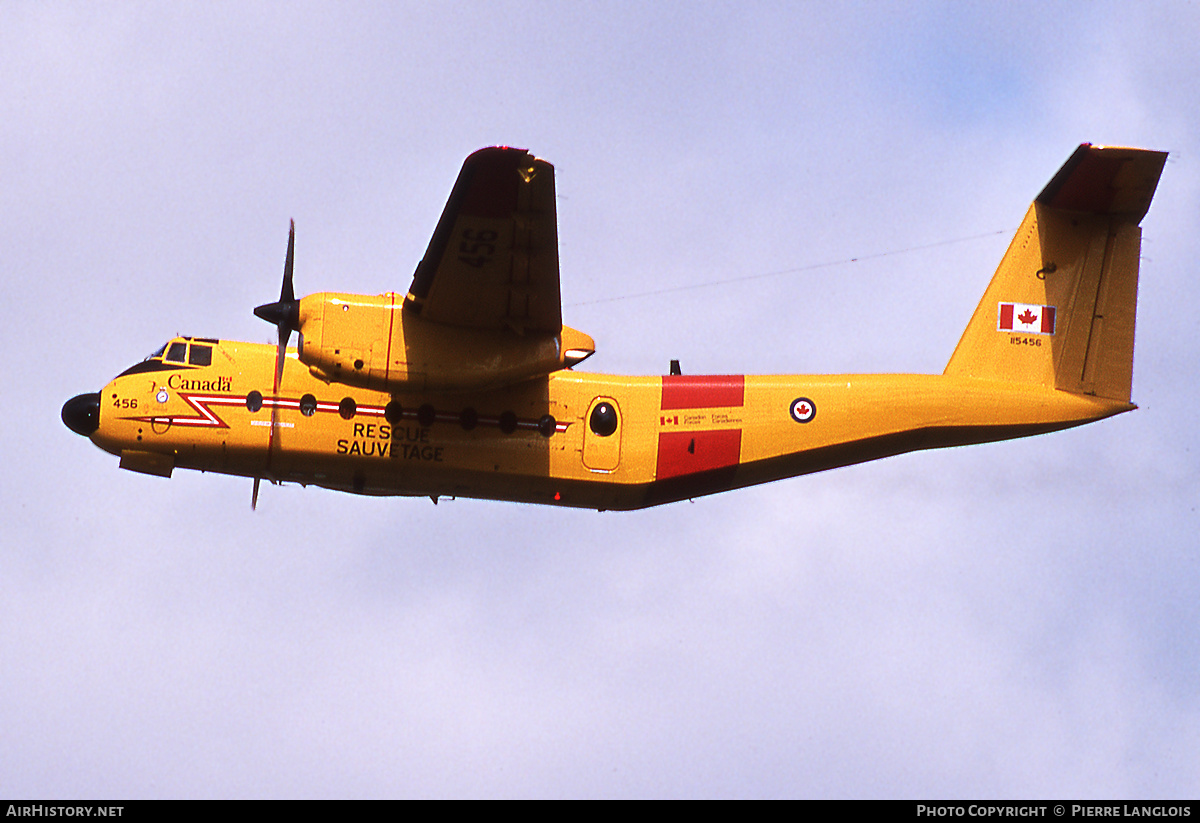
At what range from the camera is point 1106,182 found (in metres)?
21.6

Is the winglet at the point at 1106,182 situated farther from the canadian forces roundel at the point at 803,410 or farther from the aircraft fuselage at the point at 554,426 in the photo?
the canadian forces roundel at the point at 803,410

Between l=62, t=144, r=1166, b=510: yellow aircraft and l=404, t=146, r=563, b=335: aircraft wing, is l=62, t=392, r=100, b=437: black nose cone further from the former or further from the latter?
l=404, t=146, r=563, b=335: aircraft wing

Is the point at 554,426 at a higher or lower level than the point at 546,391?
lower

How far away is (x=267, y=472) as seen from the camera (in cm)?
2067

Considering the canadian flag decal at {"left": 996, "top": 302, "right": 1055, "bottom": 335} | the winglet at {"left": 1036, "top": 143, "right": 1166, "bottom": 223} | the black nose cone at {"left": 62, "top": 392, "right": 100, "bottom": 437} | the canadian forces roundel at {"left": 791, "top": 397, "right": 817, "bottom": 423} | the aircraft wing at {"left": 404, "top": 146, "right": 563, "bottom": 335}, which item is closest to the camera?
the aircraft wing at {"left": 404, "top": 146, "right": 563, "bottom": 335}

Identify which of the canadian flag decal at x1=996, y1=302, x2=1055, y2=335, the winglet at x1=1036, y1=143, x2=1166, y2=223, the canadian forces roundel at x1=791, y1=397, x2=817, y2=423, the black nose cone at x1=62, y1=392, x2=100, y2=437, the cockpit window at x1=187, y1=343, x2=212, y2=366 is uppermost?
the winglet at x1=1036, y1=143, x2=1166, y2=223

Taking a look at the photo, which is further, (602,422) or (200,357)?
(602,422)

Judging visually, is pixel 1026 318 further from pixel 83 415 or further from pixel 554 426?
pixel 83 415

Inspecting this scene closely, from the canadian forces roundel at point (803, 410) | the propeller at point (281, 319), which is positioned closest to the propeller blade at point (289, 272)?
the propeller at point (281, 319)

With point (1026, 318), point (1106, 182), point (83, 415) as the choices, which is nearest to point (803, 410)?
point (1026, 318)

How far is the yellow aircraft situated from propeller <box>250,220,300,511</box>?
3 centimetres

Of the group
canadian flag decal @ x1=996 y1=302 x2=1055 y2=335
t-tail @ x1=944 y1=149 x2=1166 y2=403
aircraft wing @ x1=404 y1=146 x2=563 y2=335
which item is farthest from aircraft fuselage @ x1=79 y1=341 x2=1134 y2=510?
aircraft wing @ x1=404 y1=146 x2=563 y2=335

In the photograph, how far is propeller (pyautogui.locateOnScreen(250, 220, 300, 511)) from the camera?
64.8ft

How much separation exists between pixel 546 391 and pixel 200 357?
185 inches
